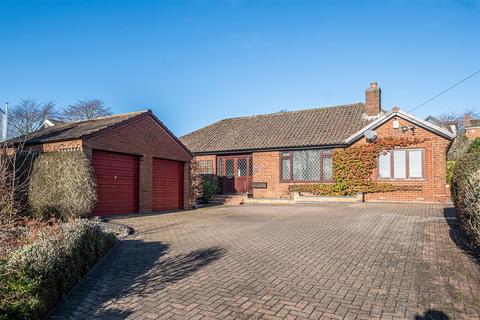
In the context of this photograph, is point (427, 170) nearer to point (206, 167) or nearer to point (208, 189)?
point (208, 189)

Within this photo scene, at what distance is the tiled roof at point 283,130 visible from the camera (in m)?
19.8

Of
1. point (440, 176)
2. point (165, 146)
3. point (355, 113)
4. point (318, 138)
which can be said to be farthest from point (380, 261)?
point (355, 113)

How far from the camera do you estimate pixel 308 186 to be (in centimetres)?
1948

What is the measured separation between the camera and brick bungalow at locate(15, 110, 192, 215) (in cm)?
1216

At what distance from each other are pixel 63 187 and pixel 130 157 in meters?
3.30

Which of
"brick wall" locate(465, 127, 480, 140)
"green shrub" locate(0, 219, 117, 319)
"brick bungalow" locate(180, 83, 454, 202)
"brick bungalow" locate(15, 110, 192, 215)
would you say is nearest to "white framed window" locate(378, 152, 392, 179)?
"brick bungalow" locate(180, 83, 454, 202)

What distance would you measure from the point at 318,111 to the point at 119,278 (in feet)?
64.6

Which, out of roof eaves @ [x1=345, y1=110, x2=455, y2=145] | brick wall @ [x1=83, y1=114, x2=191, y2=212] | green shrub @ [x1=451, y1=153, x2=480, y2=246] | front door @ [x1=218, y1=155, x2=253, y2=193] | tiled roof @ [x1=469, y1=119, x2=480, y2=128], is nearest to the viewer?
green shrub @ [x1=451, y1=153, x2=480, y2=246]

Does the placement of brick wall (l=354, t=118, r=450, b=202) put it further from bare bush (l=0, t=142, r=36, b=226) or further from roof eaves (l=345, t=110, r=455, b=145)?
bare bush (l=0, t=142, r=36, b=226)

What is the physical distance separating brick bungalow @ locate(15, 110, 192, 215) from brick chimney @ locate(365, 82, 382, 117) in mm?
10953

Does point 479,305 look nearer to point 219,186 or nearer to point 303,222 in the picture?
point 303,222

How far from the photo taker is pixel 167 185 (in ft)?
52.6

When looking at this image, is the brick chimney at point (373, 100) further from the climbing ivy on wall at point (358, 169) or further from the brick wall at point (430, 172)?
the climbing ivy on wall at point (358, 169)

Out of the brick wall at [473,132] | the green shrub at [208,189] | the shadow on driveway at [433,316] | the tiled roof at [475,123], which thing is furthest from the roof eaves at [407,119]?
the tiled roof at [475,123]
